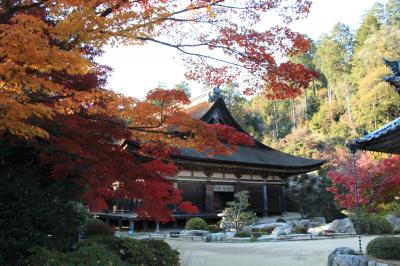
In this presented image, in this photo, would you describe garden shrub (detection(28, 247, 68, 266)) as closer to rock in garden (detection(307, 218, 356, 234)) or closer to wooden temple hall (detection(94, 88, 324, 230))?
wooden temple hall (detection(94, 88, 324, 230))

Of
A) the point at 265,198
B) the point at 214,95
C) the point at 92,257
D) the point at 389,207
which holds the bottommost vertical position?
the point at 92,257

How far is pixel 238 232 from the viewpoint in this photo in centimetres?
1534

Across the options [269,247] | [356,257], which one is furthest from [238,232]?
[356,257]

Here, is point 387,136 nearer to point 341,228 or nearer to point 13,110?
point 13,110

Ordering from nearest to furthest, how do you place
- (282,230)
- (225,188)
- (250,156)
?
(282,230) < (225,188) < (250,156)

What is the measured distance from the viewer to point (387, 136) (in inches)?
234

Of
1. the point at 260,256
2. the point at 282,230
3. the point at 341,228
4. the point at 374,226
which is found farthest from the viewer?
the point at 341,228

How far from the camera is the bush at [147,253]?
6.38 m

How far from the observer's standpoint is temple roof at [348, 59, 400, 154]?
19.1ft

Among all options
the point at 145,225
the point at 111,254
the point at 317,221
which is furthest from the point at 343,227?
the point at 111,254

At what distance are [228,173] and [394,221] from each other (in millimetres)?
8597

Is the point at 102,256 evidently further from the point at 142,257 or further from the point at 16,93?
the point at 16,93

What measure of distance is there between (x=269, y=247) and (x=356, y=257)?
5165mm

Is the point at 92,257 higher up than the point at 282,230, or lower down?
higher up
